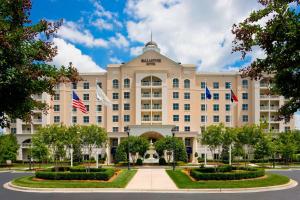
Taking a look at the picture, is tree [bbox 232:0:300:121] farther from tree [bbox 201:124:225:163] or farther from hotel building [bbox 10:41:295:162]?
hotel building [bbox 10:41:295:162]

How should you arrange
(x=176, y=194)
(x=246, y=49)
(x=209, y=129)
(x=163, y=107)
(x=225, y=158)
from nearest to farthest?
(x=246, y=49) < (x=176, y=194) < (x=209, y=129) < (x=225, y=158) < (x=163, y=107)

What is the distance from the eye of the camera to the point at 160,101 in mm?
75000

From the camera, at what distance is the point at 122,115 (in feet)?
249

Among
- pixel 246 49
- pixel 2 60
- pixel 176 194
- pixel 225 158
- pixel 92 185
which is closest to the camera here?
pixel 2 60

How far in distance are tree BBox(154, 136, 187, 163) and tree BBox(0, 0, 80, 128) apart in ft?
169

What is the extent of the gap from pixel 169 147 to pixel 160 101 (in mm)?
15210

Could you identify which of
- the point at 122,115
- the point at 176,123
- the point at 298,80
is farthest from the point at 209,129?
the point at 298,80

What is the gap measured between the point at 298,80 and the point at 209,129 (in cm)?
5230

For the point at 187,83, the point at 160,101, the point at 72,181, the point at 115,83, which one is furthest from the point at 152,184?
the point at 115,83

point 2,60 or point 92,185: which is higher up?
point 2,60

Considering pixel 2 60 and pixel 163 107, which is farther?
pixel 163 107

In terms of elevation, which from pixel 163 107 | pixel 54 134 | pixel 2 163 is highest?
pixel 163 107

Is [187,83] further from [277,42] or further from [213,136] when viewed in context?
[277,42]

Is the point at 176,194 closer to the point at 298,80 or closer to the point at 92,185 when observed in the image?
the point at 92,185
